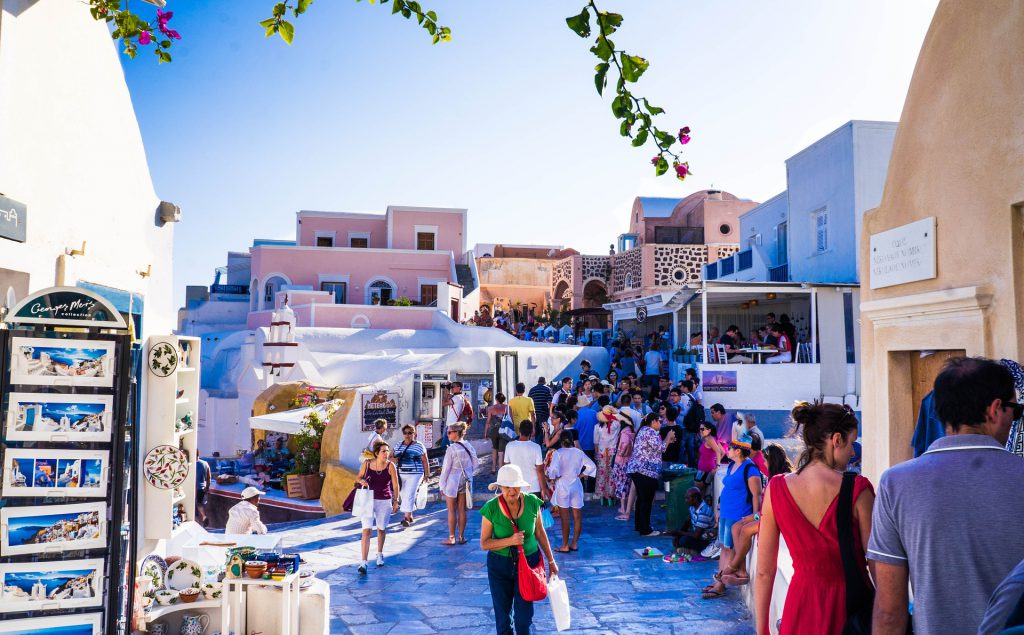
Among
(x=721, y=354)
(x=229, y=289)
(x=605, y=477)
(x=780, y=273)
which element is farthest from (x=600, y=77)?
(x=229, y=289)

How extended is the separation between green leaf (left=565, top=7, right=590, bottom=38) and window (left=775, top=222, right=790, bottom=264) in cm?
1943

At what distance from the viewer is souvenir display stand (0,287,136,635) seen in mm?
4457

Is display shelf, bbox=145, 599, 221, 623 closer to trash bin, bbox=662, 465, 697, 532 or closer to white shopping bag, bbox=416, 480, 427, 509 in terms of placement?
white shopping bag, bbox=416, 480, 427, 509

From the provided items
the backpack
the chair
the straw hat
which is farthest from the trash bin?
the chair

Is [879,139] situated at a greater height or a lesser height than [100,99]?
greater

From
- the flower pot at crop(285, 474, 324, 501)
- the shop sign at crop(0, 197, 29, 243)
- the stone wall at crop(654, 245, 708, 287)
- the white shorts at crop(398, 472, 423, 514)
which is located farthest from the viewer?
the stone wall at crop(654, 245, 708, 287)

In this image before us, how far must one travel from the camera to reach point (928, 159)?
17.9ft

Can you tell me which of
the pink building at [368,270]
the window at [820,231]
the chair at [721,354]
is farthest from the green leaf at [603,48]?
the pink building at [368,270]

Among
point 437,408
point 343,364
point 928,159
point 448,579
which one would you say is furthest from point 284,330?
point 928,159

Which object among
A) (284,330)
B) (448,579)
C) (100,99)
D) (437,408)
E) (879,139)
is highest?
(879,139)

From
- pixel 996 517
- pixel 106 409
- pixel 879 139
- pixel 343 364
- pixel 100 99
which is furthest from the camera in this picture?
pixel 343 364

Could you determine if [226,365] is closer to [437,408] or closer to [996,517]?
[437,408]

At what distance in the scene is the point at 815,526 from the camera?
3221 mm

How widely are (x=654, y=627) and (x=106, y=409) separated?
4.73 meters
